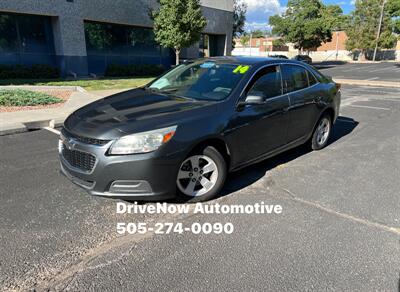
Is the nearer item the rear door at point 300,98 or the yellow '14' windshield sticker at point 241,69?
the yellow '14' windshield sticker at point 241,69

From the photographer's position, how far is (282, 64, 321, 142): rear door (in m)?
4.61

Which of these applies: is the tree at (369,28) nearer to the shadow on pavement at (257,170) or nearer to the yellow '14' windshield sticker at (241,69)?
the shadow on pavement at (257,170)

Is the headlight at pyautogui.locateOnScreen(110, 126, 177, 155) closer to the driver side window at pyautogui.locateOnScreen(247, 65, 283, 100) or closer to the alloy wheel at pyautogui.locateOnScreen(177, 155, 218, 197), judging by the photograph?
the alloy wheel at pyautogui.locateOnScreen(177, 155, 218, 197)

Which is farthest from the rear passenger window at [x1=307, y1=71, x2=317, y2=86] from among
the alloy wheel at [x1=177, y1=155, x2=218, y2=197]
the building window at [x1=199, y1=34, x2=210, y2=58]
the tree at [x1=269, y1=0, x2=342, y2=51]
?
the tree at [x1=269, y1=0, x2=342, y2=51]

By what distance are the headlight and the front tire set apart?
396mm

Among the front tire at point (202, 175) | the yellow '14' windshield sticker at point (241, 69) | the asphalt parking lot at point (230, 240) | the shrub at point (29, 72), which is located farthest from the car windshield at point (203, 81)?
the shrub at point (29, 72)

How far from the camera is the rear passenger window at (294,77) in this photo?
461 centimetres

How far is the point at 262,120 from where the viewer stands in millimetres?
4031

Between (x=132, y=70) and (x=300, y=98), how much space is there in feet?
57.1

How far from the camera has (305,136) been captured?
16.7 ft

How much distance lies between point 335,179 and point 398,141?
280 cm

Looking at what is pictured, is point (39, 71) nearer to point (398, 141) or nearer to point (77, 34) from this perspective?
point (77, 34)

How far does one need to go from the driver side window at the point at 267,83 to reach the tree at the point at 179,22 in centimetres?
1384

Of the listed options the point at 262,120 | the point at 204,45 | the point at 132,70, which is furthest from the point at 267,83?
the point at 204,45
